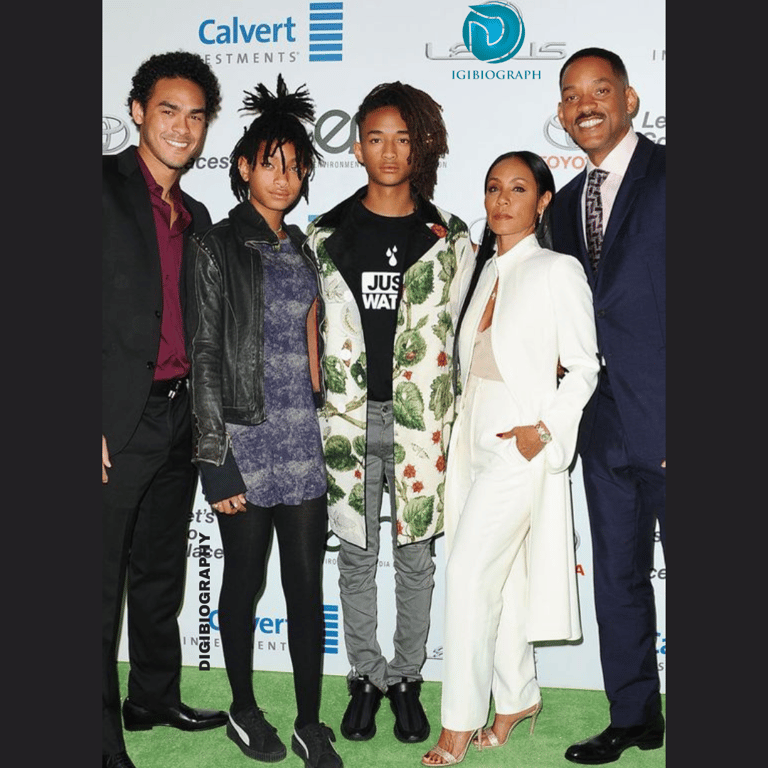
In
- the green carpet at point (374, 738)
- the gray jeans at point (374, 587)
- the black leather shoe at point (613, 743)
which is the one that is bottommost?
the green carpet at point (374, 738)

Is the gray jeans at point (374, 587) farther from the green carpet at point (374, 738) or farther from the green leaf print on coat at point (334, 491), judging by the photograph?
the green carpet at point (374, 738)

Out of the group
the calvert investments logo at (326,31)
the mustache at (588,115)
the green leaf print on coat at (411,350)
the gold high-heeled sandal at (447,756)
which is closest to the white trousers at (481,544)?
the gold high-heeled sandal at (447,756)

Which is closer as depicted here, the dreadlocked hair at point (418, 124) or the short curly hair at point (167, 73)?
the short curly hair at point (167, 73)

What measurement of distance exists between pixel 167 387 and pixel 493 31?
2.13m

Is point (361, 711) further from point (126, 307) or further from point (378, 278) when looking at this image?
point (126, 307)

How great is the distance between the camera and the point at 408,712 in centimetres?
384

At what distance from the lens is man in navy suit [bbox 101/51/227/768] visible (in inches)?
133

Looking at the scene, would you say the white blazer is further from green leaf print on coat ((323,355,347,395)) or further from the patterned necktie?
green leaf print on coat ((323,355,347,395))

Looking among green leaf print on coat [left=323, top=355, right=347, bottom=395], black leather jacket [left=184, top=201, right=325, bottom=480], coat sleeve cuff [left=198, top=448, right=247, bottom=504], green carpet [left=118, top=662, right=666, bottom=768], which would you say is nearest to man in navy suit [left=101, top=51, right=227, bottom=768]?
black leather jacket [left=184, top=201, right=325, bottom=480]

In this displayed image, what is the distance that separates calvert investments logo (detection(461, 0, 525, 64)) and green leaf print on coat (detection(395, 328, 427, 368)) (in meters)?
1.41

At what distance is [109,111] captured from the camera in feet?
15.0

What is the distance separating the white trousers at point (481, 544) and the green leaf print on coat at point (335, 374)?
0.47m

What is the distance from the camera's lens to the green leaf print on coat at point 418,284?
3674 millimetres

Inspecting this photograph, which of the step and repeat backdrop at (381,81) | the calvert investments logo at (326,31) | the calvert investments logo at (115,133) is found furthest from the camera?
the calvert investments logo at (115,133)
